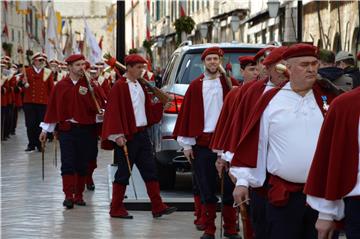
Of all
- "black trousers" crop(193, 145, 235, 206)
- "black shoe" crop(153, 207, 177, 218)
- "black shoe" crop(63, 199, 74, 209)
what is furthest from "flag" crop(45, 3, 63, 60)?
"black trousers" crop(193, 145, 235, 206)

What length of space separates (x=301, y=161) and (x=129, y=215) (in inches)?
219

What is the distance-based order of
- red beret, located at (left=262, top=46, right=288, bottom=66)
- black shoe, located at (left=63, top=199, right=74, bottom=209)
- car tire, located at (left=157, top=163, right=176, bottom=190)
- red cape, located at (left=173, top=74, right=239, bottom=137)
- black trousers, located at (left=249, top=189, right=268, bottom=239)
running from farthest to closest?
car tire, located at (left=157, top=163, right=176, bottom=190) → black shoe, located at (left=63, top=199, right=74, bottom=209) → red cape, located at (left=173, top=74, right=239, bottom=137) → red beret, located at (left=262, top=46, right=288, bottom=66) → black trousers, located at (left=249, top=189, right=268, bottom=239)

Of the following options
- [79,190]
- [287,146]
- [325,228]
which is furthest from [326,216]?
[79,190]

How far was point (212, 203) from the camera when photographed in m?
10.4

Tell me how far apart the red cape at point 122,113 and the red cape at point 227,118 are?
8.58 feet

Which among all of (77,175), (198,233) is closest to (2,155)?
(77,175)

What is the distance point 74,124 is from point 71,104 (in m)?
0.25

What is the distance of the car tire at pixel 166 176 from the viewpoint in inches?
559

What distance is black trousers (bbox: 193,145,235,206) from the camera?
10.4m

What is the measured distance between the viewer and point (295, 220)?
21.7ft

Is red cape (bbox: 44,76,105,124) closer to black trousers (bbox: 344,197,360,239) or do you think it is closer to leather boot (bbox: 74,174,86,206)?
leather boot (bbox: 74,174,86,206)

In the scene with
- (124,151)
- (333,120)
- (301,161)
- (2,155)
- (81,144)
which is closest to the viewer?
(333,120)

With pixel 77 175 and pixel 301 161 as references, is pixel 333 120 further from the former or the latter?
pixel 77 175

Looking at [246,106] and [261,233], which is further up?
[246,106]
